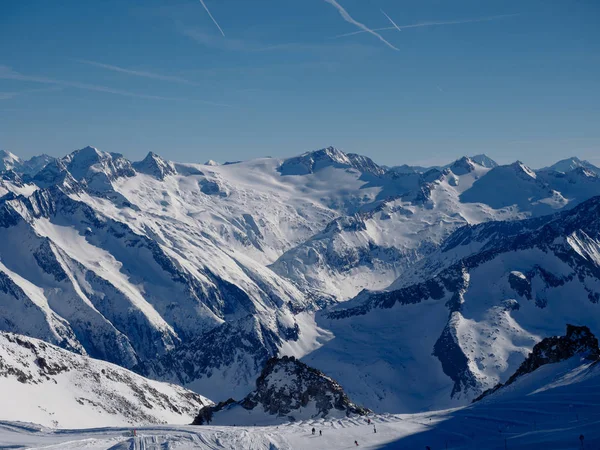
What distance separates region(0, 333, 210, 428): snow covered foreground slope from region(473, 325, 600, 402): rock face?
8131 centimetres

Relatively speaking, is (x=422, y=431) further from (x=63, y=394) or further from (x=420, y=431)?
(x=63, y=394)

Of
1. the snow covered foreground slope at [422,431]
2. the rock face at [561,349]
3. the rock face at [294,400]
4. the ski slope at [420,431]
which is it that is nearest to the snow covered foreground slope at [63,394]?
the rock face at [294,400]

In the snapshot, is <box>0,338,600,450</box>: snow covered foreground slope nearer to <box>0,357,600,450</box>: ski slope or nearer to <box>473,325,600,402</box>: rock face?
<box>0,357,600,450</box>: ski slope

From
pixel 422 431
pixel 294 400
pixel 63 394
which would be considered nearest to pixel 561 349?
pixel 294 400

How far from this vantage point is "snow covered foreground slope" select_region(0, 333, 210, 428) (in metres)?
165

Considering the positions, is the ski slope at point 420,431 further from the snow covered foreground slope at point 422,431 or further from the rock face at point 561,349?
the rock face at point 561,349

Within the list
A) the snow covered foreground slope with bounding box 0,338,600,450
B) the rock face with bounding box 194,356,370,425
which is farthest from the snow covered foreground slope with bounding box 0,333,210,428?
the snow covered foreground slope with bounding box 0,338,600,450

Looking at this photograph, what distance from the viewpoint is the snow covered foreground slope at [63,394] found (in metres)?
165

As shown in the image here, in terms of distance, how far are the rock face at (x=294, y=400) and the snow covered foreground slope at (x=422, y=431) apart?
26459 millimetres

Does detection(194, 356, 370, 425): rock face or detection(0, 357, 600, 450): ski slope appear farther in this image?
detection(194, 356, 370, 425): rock face

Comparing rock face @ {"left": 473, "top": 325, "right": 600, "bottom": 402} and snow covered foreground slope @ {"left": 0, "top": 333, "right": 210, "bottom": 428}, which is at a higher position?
snow covered foreground slope @ {"left": 0, "top": 333, "right": 210, "bottom": 428}

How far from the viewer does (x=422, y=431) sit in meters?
105

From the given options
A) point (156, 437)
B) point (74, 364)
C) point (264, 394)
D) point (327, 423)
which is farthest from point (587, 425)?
point (74, 364)

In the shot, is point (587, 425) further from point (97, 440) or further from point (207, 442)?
point (97, 440)
